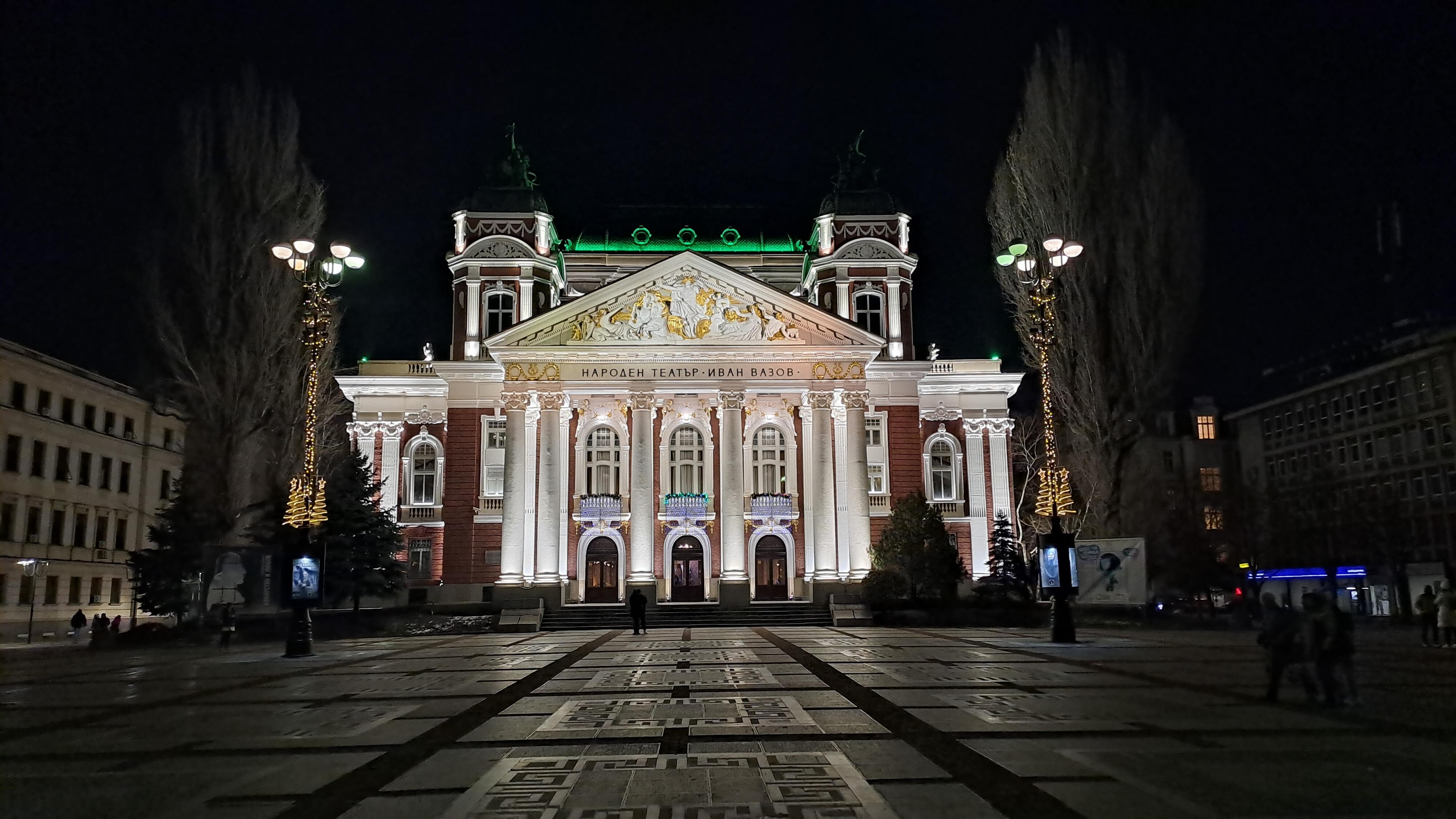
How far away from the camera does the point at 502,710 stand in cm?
1184

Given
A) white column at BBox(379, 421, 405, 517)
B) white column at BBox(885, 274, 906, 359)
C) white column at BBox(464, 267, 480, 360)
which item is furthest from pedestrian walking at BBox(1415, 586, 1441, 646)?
white column at BBox(379, 421, 405, 517)

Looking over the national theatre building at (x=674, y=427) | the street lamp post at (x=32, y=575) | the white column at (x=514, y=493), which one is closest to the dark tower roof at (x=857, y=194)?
the national theatre building at (x=674, y=427)

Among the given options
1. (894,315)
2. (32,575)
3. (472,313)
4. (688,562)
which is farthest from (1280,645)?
(32,575)

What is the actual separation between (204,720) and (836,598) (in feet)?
99.4

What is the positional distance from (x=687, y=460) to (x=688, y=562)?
14.8 feet

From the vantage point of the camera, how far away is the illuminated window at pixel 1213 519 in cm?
4949

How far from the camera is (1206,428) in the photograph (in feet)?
219

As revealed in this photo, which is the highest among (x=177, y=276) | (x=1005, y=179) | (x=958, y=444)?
(x=1005, y=179)

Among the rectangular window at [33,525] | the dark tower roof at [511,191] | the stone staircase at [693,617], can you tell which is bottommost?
the stone staircase at [693,617]

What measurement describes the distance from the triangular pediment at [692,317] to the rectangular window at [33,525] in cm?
2079

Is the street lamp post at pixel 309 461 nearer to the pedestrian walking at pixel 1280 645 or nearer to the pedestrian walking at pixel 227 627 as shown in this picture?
the pedestrian walking at pixel 227 627

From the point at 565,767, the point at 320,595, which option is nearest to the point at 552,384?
the point at 320,595

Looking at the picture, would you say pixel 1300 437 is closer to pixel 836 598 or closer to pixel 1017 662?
pixel 836 598

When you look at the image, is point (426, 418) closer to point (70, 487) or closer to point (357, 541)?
point (357, 541)
